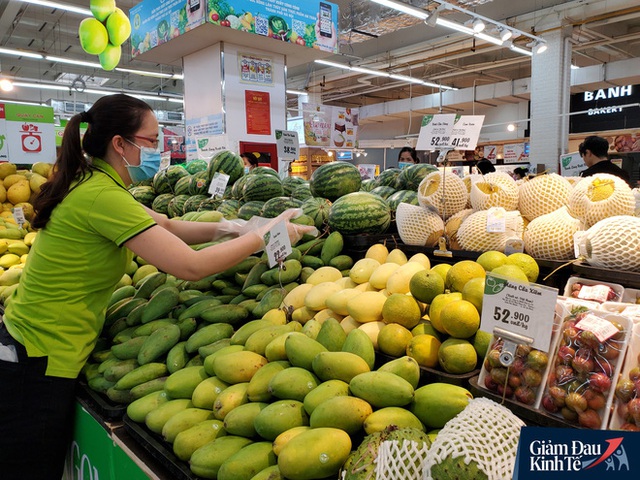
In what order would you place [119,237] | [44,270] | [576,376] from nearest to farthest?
[576,376], [119,237], [44,270]

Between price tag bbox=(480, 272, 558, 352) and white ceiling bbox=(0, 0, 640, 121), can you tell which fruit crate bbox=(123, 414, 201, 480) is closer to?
price tag bbox=(480, 272, 558, 352)

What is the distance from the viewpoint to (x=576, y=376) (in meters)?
1.08

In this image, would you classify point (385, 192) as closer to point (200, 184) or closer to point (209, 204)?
point (209, 204)

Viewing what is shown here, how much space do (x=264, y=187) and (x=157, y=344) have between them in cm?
131

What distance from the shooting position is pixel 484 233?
1.90 m

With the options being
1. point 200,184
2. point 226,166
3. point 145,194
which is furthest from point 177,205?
point 145,194

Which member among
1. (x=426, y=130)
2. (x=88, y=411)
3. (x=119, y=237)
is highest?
(x=426, y=130)

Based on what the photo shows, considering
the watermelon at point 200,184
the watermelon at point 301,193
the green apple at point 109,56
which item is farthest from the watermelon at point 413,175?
the green apple at point 109,56

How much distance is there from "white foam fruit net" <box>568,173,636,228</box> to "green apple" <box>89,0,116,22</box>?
17.3 feet

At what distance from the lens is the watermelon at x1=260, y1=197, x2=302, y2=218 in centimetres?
259

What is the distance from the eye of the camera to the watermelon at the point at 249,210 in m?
2.69

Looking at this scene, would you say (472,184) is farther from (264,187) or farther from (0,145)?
(0,145)

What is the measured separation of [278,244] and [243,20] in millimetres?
3841

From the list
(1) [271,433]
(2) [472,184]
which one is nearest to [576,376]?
(1) [271,433]
